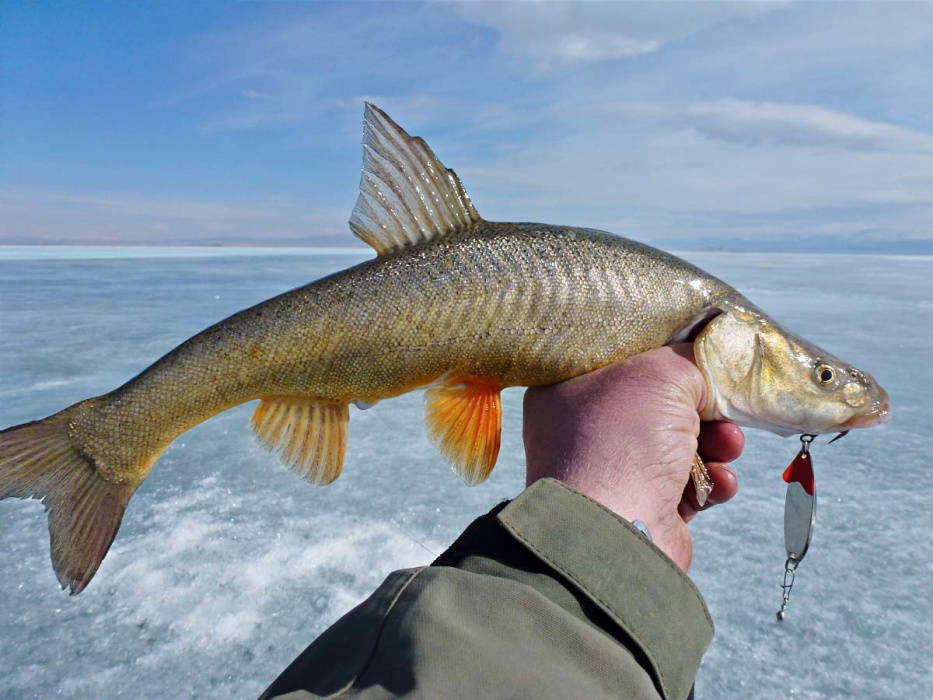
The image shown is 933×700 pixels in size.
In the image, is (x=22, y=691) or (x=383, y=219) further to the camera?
(x=22, y=691)

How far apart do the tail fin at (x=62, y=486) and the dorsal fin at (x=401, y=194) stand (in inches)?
49.7

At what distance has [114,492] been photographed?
7.39ft

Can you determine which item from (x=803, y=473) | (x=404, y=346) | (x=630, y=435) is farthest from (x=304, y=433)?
(x=803, y=473)

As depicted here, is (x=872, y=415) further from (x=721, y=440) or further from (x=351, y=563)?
(x=351, y=563)

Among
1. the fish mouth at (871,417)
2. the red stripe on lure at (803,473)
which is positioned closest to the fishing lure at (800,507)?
the red stripe on lure at (803,473)

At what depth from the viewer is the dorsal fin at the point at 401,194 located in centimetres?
224

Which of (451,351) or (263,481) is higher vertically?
(451,351)

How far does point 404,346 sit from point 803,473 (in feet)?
6.33

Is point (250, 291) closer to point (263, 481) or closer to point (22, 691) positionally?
point (263, 481)

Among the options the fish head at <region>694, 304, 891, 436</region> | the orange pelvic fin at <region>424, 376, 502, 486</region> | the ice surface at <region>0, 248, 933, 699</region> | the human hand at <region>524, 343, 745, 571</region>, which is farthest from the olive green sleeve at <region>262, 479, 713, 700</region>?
the ice surface at <region>0, 248, 933, 699</region>

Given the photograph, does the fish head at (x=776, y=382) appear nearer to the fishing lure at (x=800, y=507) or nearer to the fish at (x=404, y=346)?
the fish at (x=404, y=346)

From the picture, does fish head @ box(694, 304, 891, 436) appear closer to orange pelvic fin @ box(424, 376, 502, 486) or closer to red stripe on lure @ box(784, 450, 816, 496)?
red stripe on lure @ box(784, 450, 816, 496)

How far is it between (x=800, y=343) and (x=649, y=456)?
3.10ft

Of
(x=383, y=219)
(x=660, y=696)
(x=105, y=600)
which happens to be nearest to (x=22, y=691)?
(x=105, y=600)
